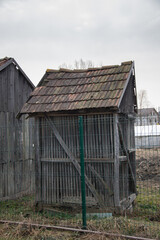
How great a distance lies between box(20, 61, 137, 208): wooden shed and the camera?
8156 mm

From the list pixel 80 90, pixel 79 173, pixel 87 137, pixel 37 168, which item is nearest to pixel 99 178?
pixel 79 173

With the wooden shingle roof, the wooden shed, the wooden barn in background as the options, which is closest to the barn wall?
the wooden shed

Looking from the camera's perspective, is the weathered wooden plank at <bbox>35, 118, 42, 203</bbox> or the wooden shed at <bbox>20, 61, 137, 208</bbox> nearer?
the wooden shed at <bbox>20, 61, 137, 208</bbox>

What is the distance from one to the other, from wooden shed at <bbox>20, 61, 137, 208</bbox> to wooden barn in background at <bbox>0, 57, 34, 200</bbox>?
2011mm

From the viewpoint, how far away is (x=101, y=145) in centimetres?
832

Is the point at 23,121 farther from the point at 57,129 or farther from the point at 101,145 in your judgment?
the point at 101,145

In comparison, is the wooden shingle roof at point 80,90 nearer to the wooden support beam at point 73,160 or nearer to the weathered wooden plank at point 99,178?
the wooden support beam at point 73,160

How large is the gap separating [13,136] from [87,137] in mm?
3876

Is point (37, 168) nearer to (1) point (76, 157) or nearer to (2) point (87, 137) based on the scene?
(1) point (76, 157)

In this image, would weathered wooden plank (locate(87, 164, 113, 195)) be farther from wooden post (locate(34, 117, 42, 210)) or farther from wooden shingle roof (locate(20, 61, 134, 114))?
wooden shingle roof (locate(20, 61, 134, 114))

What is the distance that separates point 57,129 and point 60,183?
5.52 ft

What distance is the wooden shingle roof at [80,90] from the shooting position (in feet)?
27.0

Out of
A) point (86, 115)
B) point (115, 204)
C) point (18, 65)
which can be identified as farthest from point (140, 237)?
point (18, 65)

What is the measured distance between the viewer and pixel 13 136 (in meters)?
11.1
